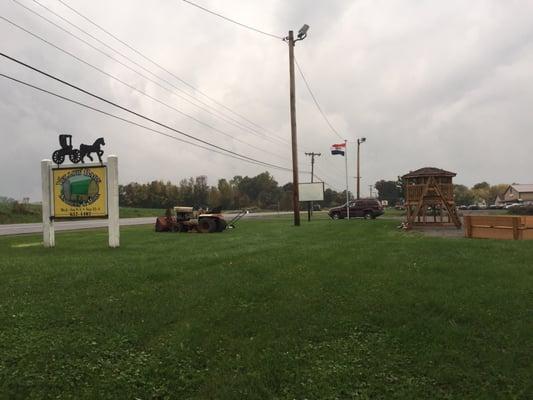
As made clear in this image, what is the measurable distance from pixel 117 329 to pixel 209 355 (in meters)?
1.38

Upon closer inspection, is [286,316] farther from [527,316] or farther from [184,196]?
[184,196]

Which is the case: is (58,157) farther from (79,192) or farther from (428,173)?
(428,173)

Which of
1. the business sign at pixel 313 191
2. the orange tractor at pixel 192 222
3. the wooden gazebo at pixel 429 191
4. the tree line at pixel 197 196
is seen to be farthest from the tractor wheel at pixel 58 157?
the tree line at pixel 197 196

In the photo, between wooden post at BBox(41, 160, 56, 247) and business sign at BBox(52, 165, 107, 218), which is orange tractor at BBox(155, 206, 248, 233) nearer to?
business sign at BBox(52, 165, 107, 218)

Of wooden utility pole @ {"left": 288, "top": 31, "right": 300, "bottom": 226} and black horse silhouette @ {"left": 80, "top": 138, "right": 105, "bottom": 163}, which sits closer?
black horse silhouette @ {"left": 80, "top": 138, "right": 105, "bottom": 163}

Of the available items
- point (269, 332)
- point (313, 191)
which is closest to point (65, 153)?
point (269, 332)

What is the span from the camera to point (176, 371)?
5.18m

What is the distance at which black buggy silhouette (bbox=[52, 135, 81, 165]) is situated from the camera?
55.0 feet

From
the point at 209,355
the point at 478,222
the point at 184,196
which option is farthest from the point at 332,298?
the point at 184,196

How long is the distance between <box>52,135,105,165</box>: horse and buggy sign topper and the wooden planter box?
1321 centimetres

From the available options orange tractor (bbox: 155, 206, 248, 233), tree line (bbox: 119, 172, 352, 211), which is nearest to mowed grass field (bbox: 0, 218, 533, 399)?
orange tractor (bbox: 155, 206, 248, 233)

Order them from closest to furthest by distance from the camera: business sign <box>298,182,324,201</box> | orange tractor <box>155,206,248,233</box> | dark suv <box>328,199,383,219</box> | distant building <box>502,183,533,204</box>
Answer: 1. orange tractor <box>155,206,248,233</box>
2. dark suv <box>328,199,383,219</box>
3. business sign <box>298,182,324,201</box>
4. distant building <box>502,183,533,204</box>

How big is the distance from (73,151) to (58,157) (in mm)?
549

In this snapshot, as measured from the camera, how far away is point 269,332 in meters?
6.08
